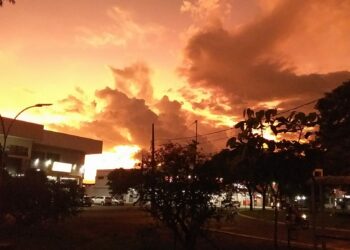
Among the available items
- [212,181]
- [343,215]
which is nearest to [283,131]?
[212,181]

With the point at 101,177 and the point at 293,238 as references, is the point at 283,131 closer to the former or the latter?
the point at 293,238

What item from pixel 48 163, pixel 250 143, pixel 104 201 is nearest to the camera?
pixel 250 143

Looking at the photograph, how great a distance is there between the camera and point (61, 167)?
83.4m

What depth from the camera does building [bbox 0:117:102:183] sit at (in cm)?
7189

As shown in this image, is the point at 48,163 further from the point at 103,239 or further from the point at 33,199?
the point at 103,239

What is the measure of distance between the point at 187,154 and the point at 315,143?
19.6 ft

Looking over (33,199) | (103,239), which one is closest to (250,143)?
(103,239)

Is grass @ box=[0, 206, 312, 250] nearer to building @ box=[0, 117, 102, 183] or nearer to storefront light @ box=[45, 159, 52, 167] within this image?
building @ box=[0, 117, 102, 183]

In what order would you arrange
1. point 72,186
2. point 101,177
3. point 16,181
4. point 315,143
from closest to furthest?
point 315,143, point 16,181, point 72,186, point 101,177

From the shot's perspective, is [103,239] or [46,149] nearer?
[103,239]

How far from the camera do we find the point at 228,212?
19844mm

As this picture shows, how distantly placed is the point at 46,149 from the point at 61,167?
4322 millimetres

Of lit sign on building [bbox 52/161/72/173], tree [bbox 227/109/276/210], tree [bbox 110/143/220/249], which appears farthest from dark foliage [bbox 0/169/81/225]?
lit sign on building [bbox 52/161/72/173]

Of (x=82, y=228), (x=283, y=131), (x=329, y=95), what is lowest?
(x=82, y=228)
